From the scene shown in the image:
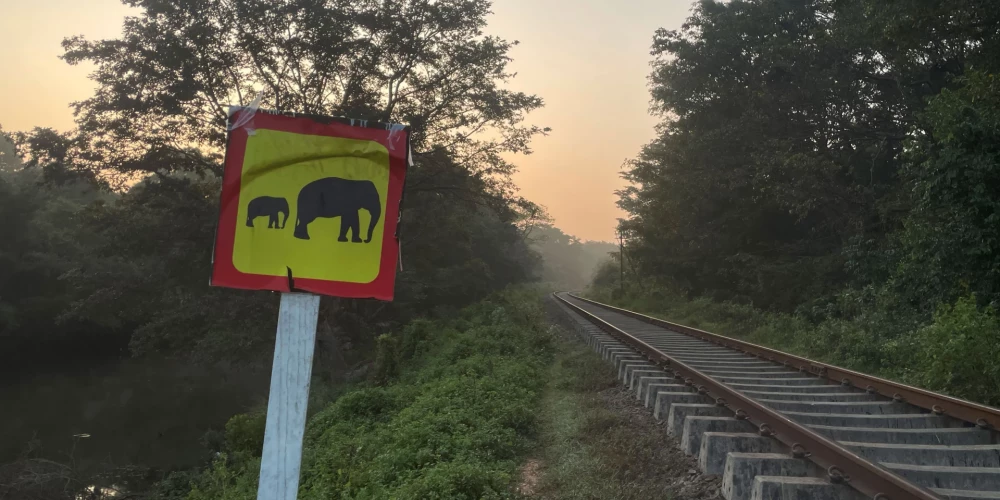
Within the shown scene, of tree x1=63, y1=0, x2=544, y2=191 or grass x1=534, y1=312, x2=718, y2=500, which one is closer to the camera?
grass x1=534, y1=312, x2=718, y2=500

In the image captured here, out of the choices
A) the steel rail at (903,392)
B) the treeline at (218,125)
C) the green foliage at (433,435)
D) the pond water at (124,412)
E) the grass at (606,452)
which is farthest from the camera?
the treeline at (218,125)

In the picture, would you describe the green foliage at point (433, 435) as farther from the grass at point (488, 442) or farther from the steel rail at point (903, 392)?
the steel rail at point (903, 392)

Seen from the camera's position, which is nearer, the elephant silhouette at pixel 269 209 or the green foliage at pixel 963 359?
the elephant silhouette at pixel 269 209

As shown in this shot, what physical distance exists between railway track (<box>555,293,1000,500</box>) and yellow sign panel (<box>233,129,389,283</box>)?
2.97 meters

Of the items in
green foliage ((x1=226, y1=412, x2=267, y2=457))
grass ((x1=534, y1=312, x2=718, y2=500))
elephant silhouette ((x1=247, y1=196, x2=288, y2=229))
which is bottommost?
green foliage ((x1=226, y1=412, x2=267, y2=457))

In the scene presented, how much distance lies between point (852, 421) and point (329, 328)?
54.0 feet

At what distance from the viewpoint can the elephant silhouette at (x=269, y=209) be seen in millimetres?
2225

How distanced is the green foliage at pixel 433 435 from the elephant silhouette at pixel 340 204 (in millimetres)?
3275

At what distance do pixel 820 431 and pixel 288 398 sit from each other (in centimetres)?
455

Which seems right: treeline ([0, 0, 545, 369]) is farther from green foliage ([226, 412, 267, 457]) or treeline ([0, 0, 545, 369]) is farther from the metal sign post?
the metal sign post

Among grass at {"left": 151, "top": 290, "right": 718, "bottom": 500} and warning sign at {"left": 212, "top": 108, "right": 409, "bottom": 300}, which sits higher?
warning sign at {"left": 212, "top": 108, "right": 409, "bottom": 300}

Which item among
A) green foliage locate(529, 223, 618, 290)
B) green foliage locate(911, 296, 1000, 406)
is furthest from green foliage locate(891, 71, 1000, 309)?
green foliage locate(529, 223, 618, 290)

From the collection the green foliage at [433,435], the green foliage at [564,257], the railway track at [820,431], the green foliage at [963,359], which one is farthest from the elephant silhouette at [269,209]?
the green foliage at [564,257]

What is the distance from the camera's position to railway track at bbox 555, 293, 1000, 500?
3.60 m
